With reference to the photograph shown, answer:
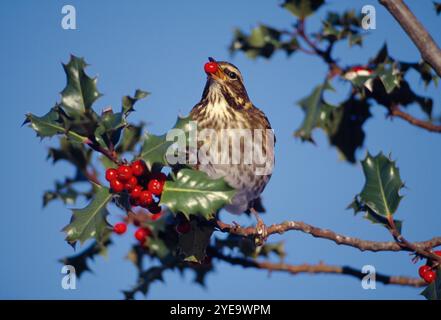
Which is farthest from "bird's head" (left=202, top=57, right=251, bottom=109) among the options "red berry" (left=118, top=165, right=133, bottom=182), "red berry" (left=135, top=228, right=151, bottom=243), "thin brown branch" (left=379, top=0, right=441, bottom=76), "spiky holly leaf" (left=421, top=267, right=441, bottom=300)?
"spiky holly leaf" (left=421, top=267, right=441, bottom=300)

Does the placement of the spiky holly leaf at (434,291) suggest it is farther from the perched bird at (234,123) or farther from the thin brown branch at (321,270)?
the perched bird at (234,123)

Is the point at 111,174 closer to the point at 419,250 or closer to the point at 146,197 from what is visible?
the point at 146,197

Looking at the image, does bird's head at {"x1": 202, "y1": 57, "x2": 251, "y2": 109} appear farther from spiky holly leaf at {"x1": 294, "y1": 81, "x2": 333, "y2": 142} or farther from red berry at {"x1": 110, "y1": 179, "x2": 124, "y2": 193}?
red berry at {"x1": 110, "y1": 179, "x2": 124, "y2": 193}

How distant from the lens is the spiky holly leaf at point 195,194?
12.8 ft

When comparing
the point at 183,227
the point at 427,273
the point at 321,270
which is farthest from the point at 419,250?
the point at 183,227

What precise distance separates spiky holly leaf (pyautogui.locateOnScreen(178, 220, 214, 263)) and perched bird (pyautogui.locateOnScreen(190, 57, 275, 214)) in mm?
1191

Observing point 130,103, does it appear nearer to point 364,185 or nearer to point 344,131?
point 364,185

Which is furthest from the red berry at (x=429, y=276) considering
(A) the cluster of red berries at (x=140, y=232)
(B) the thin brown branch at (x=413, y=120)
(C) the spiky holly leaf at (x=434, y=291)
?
(A) the cluster of red berries at (x=140, y=232)

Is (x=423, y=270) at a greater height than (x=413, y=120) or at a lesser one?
lesser

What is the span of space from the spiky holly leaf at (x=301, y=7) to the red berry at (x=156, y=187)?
236 cm

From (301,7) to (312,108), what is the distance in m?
1.00

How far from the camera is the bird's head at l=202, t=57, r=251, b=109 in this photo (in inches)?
243

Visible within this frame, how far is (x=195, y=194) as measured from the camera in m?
3.93

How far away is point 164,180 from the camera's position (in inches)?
162
